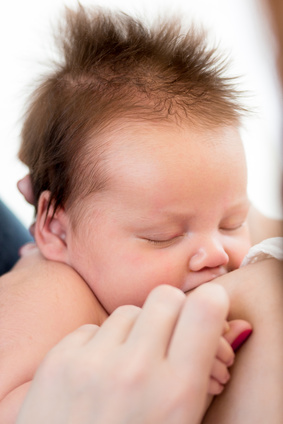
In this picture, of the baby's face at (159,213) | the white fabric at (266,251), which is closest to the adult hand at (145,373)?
the white fabric at (266,251)

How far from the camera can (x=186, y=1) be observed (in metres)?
1.30

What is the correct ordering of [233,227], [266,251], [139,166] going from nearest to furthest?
[266,251], [139,166], [233,227]

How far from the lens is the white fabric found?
60 cm

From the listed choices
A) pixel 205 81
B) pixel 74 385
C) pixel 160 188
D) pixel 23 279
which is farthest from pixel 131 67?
pixel 74 385

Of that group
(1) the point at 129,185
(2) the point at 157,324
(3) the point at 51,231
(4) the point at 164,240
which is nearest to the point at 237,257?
(4) the point at 164,240

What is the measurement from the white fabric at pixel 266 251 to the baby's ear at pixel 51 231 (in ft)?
1.53

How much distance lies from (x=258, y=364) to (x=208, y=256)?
0.39 metres

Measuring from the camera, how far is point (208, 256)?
86 cm

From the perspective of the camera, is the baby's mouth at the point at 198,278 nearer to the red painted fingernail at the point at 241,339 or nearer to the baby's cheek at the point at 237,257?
the baby's cheek at the point at 237,257

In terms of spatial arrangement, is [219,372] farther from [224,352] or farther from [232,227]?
[232,227]

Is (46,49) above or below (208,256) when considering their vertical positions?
above

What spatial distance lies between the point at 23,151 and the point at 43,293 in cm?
51

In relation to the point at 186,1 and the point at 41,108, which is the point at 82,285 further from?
the point at 186,1

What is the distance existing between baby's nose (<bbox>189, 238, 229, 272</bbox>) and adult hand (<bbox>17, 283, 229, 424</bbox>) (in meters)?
0.40
